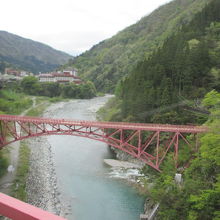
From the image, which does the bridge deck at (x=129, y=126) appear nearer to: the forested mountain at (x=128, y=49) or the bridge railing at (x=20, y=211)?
the bridge railing at (x=20, y=211)

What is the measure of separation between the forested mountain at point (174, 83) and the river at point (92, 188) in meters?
6.17

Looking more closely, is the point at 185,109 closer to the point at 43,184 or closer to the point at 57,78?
the point at 43,184

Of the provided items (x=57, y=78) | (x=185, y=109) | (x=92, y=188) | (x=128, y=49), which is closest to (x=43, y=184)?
(x=92, y=188)

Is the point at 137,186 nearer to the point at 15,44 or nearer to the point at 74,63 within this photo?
the point at 74,63

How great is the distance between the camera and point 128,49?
90062 millimetres

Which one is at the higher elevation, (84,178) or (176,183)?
(176,183)

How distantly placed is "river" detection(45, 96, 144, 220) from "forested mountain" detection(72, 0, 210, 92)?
48.5 metres

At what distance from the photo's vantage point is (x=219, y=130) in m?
11.8

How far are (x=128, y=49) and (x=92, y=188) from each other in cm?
7902

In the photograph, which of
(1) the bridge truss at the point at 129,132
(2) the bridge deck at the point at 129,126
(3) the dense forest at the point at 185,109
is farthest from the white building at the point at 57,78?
(2) the bridge deck at the point at 129,126

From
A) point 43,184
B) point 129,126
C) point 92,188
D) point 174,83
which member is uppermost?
point 174,83

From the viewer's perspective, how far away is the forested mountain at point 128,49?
248 feet

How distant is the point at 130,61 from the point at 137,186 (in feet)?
211

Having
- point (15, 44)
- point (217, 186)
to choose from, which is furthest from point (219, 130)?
point (15, 44)
